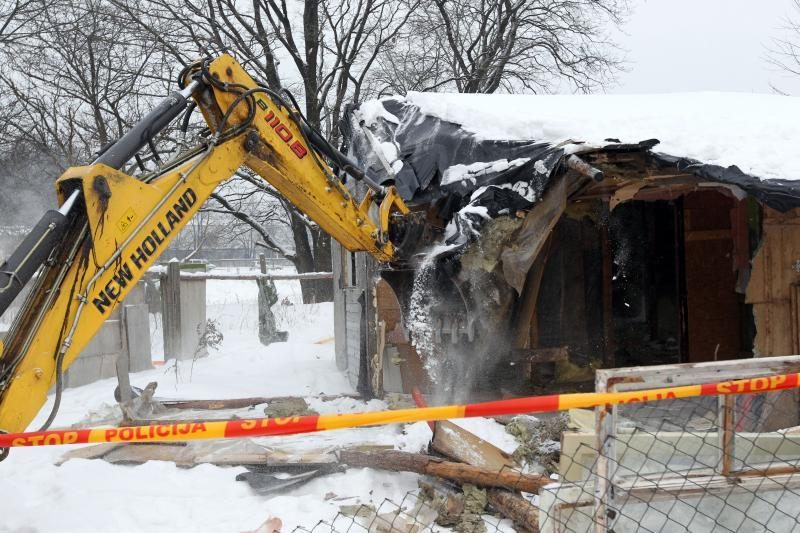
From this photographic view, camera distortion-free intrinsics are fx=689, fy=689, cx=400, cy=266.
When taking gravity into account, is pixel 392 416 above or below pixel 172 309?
above

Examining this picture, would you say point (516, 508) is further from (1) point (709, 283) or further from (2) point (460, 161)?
(1) point (709, 283)

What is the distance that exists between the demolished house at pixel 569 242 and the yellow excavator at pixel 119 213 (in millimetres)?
2004

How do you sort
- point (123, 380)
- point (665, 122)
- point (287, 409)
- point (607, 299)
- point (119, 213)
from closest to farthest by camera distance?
point (119, 213), point (665, 122), point (287, 409), point (123, 380), point (607, 299)

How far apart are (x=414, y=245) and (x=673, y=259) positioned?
4856mm

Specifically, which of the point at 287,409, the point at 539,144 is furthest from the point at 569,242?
the point at 287,409

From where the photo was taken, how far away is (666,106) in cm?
851

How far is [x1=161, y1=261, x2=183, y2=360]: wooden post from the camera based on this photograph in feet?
38.4

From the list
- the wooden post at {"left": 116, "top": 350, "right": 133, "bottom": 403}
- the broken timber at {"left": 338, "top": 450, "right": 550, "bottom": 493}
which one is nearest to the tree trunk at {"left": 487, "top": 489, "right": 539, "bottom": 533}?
the broken timber at {"left": 338, "top": 450, "right": 550, "bottom": 493}

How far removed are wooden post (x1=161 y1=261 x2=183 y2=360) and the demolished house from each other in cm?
299

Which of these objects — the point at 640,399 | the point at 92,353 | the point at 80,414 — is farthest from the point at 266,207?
the point at 640,399

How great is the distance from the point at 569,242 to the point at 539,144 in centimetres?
253

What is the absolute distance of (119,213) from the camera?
4387 millimetres

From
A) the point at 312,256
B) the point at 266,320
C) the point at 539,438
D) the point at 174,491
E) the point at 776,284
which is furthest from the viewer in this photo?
the point at 312,256

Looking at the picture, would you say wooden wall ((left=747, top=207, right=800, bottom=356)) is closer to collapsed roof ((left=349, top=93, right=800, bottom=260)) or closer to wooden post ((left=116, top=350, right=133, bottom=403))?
collapsed roof ((left=349, top=93, right=800, bottom=260))
